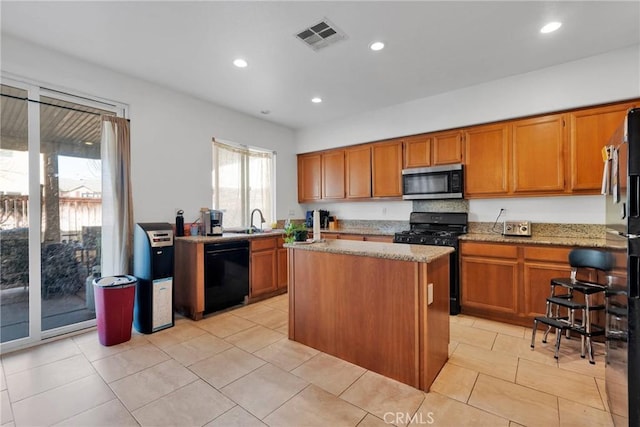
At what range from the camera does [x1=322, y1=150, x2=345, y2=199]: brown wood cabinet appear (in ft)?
16.4

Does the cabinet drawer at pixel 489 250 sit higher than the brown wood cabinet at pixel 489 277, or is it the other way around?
the cabinet drawer at pixel 489 250

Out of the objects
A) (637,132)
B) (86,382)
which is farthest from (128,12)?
(637,132)

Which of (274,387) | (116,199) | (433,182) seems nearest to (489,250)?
(433,182)

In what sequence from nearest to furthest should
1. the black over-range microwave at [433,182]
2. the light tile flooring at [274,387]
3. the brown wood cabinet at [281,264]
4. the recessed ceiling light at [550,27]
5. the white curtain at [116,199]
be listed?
the light tile flooring at [274,387]
the recessed ceiling light at [550,27]
the white curtain at [116,199]
the black over-range microwave at [433,182]
the brown wood cabinet at [281,264]

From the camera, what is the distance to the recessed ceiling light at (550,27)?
2.41m

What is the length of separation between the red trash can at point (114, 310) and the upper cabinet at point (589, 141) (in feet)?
15.5

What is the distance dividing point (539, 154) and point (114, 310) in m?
4.73

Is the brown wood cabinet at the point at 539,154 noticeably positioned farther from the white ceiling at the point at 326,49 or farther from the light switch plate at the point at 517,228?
the white ceiling at the point at 326,49

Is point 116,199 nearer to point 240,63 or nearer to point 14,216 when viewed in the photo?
point 14,216

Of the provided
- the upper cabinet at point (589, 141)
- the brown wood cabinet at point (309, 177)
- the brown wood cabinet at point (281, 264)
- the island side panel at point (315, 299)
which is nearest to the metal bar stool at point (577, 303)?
the upper cabinet at point (589, 141)

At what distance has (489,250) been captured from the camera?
3.28m

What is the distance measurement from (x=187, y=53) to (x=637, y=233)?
11.7ft

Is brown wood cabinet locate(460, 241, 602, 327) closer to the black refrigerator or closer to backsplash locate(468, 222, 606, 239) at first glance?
backsplash locate(468, 222, 606, 239)

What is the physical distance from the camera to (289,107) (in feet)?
14.3
